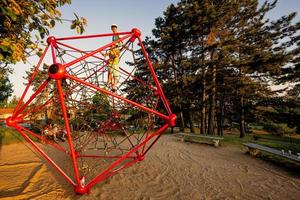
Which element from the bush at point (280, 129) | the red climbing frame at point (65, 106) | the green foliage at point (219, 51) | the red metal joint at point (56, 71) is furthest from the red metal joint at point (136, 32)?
the bush at point (280, 129)

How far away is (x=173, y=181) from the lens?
205 inches

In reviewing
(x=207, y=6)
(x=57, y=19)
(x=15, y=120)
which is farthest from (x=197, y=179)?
(x=207, y=6)

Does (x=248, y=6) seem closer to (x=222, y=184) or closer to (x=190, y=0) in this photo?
(x=190, y=0)

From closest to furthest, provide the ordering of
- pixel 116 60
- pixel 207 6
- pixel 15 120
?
pixel 15 120, pixel 116 60, pixel 207 6

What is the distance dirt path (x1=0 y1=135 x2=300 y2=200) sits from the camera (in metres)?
4.40

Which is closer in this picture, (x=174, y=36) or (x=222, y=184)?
(x=222, y=184)

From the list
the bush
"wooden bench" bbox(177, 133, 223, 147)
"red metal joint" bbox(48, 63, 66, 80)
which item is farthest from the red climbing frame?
the bush

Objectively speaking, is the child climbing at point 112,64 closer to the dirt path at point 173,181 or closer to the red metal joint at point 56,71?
the red metal joint at point 56,71

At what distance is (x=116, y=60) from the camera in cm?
479

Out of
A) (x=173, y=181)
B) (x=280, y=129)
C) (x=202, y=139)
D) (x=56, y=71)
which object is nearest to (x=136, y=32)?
(x=56, y=71)

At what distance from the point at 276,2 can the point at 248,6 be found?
12.4 feet

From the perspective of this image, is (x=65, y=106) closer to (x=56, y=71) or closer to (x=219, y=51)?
(x=56, y=71)

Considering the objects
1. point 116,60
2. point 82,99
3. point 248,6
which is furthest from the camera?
point 248,6

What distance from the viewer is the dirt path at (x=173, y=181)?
440cm
